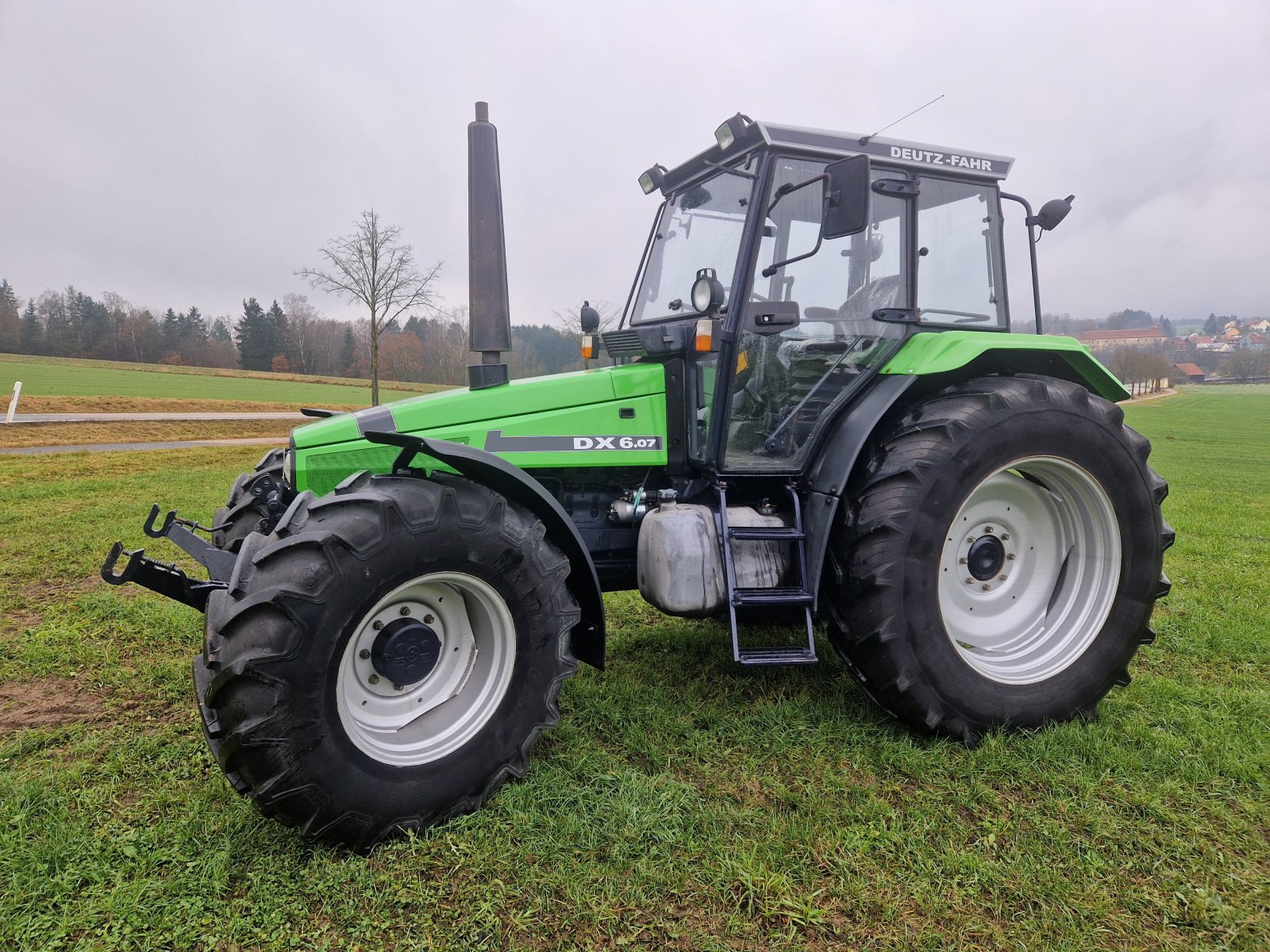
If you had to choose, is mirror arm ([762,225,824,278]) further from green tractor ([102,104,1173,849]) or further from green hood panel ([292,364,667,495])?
green hood panel ([292,364,667,495])

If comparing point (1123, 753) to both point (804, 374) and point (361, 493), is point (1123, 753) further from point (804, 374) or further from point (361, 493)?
point (361, 493)

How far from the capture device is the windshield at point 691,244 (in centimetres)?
337

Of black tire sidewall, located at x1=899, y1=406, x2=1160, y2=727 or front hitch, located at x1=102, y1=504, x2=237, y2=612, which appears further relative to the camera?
black tire sidewall, located at x1=899, y1=406, x2=1160, y2=727

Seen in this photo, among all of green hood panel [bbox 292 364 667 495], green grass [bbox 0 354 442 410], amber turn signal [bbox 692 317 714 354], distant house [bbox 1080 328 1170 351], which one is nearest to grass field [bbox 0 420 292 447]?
green grass [bbox 0 354 442 410]

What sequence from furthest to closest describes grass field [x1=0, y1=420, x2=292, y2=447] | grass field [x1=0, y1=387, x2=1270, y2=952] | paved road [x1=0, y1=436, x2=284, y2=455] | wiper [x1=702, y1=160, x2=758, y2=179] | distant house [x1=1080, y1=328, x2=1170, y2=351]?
distant house [x1=1080, y1=328, x2=1170, y2=351] < grass field [x1=0, y1=420, x2=292, y2=447] < paved road [x1=0, y1=436, x2=284, y2=455] < wiper [x1=702, y1=160, x2=758, y2=179] < grass field [x1=0, y1=387, x2=1270, y2=952]

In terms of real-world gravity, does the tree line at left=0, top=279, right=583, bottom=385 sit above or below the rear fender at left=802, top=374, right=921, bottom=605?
above

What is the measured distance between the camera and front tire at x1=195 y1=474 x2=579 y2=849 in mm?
2213

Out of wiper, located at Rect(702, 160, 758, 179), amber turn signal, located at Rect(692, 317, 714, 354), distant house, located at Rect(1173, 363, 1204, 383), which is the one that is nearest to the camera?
amber turn signal, located at Rect(692, 317, 714, 354)

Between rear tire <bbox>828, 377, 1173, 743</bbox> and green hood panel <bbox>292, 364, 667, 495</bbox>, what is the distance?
104 cm

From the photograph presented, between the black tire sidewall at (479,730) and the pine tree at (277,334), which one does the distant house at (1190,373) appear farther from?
the black tire sidewall at (479,730)

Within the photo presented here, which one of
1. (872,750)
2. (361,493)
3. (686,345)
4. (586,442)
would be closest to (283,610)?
(361,493)

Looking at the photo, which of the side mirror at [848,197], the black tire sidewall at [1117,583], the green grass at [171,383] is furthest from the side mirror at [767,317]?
the green grass at [171,383]

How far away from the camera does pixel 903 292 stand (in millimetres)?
3484

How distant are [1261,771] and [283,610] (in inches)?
144
